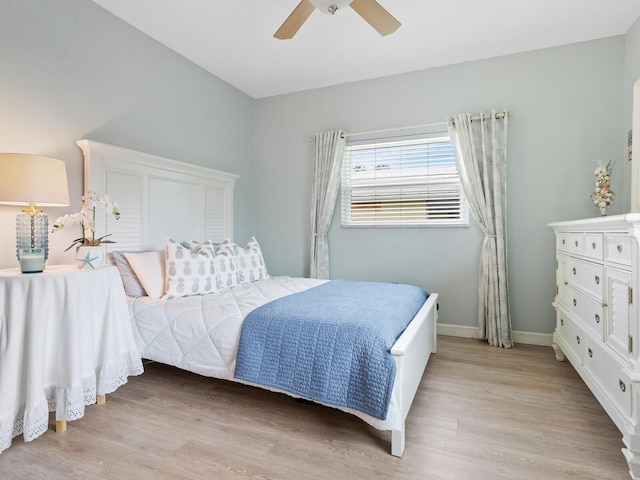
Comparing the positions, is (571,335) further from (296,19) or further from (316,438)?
(296,19)

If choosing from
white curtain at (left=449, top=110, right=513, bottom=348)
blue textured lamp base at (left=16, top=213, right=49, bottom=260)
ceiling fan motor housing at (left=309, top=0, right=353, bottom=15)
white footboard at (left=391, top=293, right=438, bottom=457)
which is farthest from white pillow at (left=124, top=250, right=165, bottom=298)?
white curtain at (left=449, top=110, right=513, bottom=348)

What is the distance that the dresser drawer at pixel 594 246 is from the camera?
1919 millimetres

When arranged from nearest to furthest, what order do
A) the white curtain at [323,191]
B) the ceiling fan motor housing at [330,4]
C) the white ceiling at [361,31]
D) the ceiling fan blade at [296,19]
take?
1. the ceiling fan motor housing at [330,4]
2. the ceiling fan blade at [296,19]
3. the white ceiling at [361,31]
4. the white curtain at [323,191]

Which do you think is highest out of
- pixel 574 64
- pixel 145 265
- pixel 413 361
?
pixel 574 64

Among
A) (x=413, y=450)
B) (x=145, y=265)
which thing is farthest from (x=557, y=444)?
(x=145, y=265)

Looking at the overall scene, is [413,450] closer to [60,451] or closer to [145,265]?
[60,451]

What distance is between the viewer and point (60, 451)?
164 centimetres

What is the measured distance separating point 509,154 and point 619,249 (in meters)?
1.85

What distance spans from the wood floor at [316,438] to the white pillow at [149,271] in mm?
618

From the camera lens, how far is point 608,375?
179 cm

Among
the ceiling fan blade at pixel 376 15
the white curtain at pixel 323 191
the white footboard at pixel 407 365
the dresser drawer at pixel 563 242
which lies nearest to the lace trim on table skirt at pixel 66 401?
the white footboard at pixel 407 365

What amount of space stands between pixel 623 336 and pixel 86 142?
3251mm

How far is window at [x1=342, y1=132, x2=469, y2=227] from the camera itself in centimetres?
356

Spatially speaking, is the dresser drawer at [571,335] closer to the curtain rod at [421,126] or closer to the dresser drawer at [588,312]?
the dresser drawer at [588,312]
